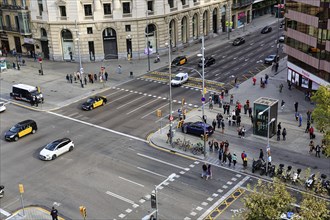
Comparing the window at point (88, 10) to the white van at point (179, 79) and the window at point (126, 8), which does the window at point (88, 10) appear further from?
the white van at point (179, 79)

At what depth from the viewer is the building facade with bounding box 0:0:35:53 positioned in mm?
91188

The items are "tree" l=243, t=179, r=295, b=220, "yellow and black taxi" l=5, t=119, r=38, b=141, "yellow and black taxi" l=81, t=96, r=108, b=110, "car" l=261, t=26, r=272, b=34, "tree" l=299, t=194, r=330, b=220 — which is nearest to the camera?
"tree" l=299, t=194, r=330, b=220

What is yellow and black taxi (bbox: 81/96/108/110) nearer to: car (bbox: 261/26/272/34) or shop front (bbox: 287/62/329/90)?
shop front (bbox: 287/62/329/90)

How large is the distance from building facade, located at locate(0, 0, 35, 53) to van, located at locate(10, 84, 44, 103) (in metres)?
26.2

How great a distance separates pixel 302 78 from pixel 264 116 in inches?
717

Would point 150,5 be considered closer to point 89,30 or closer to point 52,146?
point 89,30

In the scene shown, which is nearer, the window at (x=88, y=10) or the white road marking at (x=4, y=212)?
the white road marking at (x=4, y=212)

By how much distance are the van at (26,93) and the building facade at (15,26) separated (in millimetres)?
26200

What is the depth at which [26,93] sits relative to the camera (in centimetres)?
6769

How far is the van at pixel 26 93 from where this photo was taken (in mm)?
67438

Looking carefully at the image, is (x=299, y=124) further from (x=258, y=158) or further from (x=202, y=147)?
(x=202, y=147)

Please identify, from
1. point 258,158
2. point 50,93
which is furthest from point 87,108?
point 258,158

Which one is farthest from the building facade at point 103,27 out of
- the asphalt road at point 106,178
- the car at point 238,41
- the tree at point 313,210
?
the tree at point 313,210

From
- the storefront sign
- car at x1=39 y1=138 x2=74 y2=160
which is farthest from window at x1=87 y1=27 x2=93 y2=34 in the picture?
car at x1=39 y1=138 x2=74 y2=160
